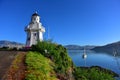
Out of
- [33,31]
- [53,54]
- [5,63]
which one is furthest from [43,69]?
[33,31]

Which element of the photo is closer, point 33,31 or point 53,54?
point 53,54

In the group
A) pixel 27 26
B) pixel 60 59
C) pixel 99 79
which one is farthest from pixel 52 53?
pixel 27 26

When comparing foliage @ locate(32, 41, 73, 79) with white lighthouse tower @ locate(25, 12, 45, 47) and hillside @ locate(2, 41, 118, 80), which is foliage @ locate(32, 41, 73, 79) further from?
white lighthouse tower @ locate(25, 12, 45, 47)

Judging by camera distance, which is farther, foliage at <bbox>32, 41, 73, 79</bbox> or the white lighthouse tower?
the white lighthouse tower

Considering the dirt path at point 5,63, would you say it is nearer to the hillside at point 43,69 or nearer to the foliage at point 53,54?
the hillside at point 43,69

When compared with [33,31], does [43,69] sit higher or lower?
lower

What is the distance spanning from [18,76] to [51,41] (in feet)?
40.7

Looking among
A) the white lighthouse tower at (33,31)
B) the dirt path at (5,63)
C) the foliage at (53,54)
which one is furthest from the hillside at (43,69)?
the white lighthouse tower at (33,31)

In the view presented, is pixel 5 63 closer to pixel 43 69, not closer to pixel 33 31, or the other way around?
pixel 43 69

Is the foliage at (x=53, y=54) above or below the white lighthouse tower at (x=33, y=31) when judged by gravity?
below

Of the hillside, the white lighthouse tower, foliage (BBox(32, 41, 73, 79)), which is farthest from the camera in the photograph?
the white lighthouse tower

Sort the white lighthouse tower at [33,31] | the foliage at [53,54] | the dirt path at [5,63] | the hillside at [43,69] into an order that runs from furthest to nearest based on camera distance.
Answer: the white lighthouse tower at [33,31] → the foliage at [53,54] → the dirt path at [5,63] → the hillside at [43,69]

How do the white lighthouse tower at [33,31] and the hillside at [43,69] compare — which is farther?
the white lighthouse tower at [33,31]

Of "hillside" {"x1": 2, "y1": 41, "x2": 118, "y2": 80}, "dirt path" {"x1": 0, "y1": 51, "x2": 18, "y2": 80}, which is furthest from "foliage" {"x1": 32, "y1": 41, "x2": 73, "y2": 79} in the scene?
"dirt path" {"x1": 0, "y1": 51, "x2": 18, "y2": 80}
